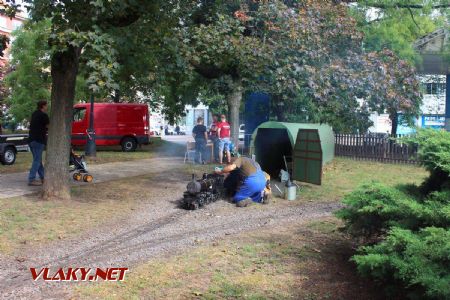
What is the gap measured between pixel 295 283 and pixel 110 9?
19.4 feet

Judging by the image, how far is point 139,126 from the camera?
26094 mm

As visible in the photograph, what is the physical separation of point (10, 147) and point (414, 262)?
1543cm

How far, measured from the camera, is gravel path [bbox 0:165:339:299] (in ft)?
17.0

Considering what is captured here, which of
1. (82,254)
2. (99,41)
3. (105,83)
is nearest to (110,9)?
(99,41)

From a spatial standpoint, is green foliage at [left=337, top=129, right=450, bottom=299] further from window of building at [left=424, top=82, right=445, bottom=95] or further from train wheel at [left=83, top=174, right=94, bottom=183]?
window of building at [left=424, top=82, right=445, bottom=95]

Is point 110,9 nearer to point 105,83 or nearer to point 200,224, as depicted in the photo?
point 105,83

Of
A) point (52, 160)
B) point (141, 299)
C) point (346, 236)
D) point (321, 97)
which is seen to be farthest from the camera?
point (321, 97)

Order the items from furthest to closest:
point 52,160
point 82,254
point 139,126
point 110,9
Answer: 1. point 139,126
2. point 52,160
3. point 110,9
4. point 82,254

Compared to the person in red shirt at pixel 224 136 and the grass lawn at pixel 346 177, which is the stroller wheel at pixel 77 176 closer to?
the grass lawn at pixel 346 177

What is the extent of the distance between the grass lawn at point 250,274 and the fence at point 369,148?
13757 mm

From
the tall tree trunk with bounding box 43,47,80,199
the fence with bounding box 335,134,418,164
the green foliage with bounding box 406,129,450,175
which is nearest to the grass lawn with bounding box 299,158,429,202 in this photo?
the fence with bounding box 335,134,418,164

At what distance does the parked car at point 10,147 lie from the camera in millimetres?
16141

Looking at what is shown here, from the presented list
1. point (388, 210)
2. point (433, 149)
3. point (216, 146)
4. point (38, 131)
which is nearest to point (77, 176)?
point (38, 131)

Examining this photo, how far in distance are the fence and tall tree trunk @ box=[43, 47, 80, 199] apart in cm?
1368
